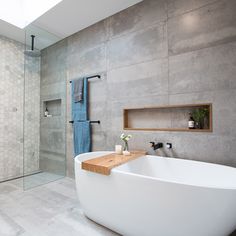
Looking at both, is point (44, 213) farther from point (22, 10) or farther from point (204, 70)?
point (22, 10)

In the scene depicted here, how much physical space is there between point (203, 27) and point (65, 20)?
87.1 inches

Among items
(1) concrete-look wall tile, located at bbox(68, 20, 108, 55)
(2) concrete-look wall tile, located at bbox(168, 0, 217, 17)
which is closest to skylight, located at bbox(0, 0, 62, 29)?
(1) concrete-look wall tile, located at bbox(68, 20, 108, 55)

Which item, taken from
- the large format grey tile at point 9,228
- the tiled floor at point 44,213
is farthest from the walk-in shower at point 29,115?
the large format grey tile at point 9,228

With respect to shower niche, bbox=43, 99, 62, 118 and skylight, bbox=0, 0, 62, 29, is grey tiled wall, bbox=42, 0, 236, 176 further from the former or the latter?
shower niche, bbox=43, 99, 62, 118

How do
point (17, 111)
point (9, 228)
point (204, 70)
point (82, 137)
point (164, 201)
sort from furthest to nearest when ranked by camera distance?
point (17, 111), point (82, 137), point (204, 70), point (9, 228), point (164, 201)

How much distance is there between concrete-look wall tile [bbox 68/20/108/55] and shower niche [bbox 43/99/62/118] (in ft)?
3.54

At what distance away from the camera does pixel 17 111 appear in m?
3.29

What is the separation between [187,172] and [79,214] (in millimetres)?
1383

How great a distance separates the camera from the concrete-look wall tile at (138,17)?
223 centimetres

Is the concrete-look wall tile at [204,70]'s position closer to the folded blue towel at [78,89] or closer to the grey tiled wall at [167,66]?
the grey tiled wall at [167,66]

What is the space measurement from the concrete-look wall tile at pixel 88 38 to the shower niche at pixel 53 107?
42.5 inches

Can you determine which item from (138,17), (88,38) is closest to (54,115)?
(88,38)

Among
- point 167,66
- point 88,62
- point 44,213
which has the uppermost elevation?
point 88,62

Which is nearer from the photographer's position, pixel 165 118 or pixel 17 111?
pixel 165 118
